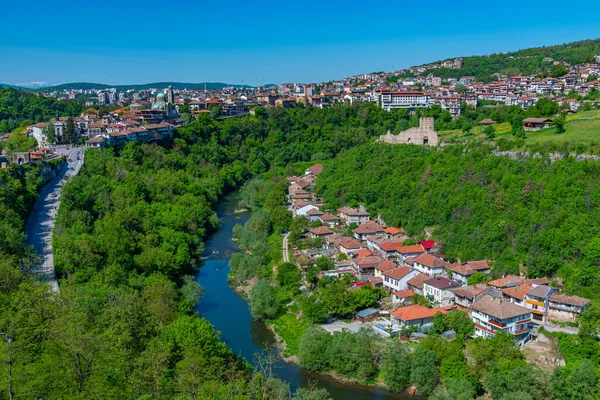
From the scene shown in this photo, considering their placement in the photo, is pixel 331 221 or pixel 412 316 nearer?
pixel 412 316

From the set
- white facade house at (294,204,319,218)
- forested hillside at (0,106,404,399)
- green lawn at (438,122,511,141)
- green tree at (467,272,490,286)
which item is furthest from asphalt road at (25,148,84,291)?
green lawn at (438,122,511,141)

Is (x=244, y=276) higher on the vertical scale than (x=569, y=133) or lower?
lower

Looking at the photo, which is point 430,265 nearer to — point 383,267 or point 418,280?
point 418,280

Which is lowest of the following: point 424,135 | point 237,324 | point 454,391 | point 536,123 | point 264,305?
point 237,324

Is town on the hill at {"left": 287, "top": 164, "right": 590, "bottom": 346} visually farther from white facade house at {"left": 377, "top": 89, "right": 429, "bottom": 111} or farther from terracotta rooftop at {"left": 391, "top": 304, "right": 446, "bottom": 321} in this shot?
white facade house at {"left": 377, "top": 89, "right": 429, "bottom": 111}

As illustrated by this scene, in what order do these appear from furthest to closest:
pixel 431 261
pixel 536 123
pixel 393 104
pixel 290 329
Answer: pixel 393 104, pixel 536 123, pixel 431 261, pixel 290 329

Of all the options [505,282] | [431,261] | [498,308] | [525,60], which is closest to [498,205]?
[431,261]

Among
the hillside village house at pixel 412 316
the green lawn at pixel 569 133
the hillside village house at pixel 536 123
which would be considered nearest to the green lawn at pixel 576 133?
the green lawn at pixel 569 133
